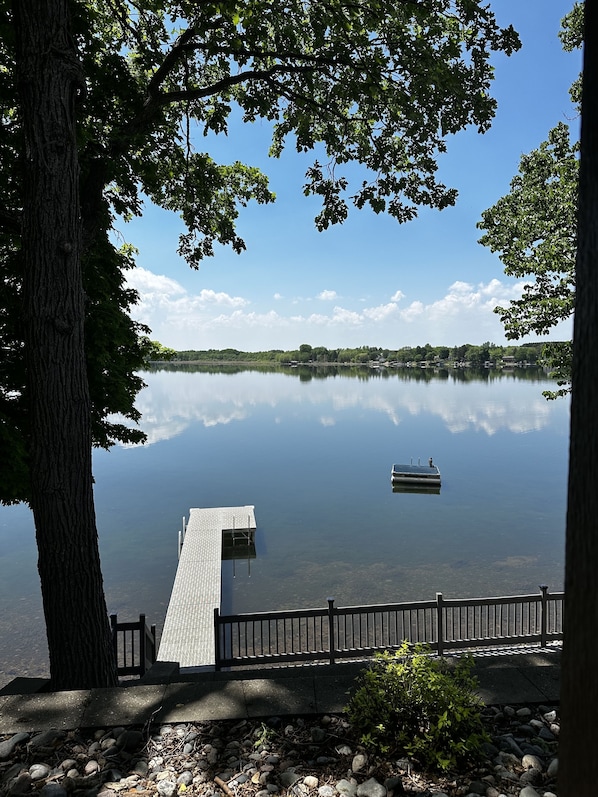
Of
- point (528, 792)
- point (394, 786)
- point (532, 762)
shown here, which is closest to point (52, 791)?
point (394, 786)

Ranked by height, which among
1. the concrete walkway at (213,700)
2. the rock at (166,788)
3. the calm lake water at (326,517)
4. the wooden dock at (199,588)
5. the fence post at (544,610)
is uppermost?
the rock at (166,788)

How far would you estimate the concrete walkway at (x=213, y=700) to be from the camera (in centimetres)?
338

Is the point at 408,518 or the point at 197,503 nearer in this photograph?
the point at 408,518

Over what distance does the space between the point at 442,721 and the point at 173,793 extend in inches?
64.7

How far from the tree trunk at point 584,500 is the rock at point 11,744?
3278mm

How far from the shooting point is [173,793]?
2.74 m

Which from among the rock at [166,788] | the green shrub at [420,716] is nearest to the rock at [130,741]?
the rock at [166,788]

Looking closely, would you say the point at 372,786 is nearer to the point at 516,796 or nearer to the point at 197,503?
the point at 516,796

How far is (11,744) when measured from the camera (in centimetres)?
313

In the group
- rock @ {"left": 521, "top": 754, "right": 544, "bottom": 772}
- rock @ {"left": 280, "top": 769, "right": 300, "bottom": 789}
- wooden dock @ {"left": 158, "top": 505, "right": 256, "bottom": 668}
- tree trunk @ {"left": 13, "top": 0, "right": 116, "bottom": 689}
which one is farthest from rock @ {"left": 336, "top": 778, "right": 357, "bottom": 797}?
wooden dock @ {"left": 158, "top": 505, "right": 256, "bottom": 668}

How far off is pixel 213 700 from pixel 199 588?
1577cm

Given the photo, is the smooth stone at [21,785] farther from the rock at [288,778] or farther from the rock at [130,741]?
the rock at [288,778]

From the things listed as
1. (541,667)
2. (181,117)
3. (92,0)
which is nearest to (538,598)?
(541,667)

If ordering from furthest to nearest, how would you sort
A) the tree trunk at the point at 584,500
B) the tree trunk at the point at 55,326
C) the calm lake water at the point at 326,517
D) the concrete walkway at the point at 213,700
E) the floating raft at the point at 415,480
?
the floating raft at the point at 415,480, the calm lake water at the point at 326,517, the tree trunk at the point at 55,326, the concrete walkway at the point at 213,700, the tree trunk at the point at 584,500
